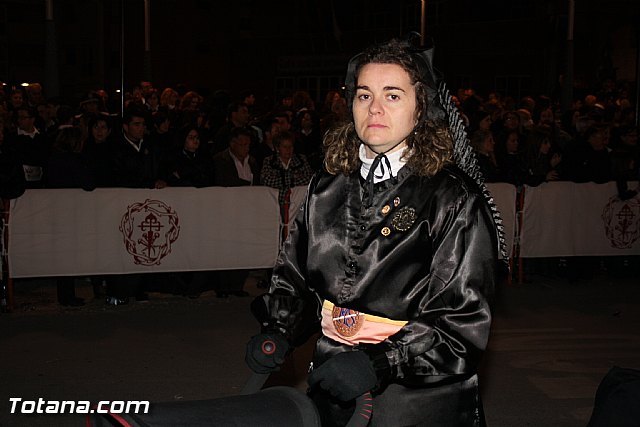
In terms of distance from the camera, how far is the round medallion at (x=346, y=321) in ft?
10.6

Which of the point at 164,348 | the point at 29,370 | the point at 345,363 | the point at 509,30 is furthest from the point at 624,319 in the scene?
the point at 509,30

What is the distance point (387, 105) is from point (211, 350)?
5.02 meters

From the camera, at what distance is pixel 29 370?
23.7 feet

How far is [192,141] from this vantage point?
32.8 feet

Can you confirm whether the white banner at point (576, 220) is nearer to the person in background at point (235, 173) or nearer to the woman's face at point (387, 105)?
the person in background at point (235, 173)

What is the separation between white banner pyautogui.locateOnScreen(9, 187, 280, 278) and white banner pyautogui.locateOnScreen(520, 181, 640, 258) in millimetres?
3007

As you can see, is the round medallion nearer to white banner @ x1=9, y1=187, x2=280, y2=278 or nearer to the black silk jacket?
the black silk jacket

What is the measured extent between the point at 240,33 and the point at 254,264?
122 feet

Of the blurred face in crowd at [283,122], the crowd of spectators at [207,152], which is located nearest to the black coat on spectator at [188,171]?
the crowd of spectators at [207,152]

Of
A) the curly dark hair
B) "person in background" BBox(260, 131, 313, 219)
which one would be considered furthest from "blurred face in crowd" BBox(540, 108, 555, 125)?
the curly dark hair

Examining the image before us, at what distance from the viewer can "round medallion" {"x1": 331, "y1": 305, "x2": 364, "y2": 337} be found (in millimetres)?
3223

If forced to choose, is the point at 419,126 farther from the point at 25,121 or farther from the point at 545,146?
the point at 545,146

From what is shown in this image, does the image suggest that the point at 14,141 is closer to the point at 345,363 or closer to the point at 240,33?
the point at 345,363

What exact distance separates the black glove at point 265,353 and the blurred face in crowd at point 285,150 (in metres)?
7.24
